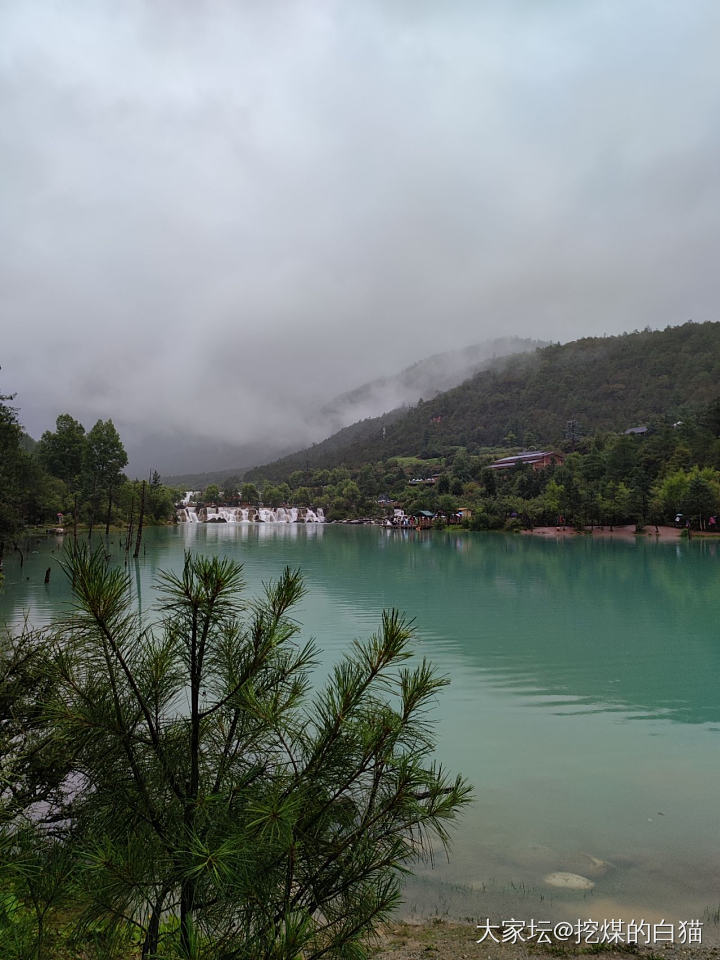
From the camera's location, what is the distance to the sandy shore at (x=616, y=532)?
61.1 metres

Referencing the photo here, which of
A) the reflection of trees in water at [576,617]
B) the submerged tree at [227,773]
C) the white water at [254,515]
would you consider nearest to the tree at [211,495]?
the white water at [254,515]

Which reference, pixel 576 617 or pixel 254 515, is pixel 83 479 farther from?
pixel 254 515

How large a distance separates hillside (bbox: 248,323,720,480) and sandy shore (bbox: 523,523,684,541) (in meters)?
63.8

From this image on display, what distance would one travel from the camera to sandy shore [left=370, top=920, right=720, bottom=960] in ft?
12.3

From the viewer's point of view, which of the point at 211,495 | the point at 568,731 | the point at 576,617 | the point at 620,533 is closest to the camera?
the point at 568,731

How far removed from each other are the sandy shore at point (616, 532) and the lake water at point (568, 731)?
121 ft

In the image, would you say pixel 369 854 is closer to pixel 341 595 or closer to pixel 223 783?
pixel 223 783

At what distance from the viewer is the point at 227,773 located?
191 cm

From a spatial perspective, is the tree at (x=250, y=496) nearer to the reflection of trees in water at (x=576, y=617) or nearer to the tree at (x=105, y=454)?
the tree at (x=105, y=454)

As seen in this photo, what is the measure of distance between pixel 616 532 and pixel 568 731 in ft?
202

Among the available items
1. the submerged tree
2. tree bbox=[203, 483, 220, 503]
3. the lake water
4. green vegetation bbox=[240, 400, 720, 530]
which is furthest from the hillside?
the submerged tree

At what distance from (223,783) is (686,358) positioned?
162942 millimetres

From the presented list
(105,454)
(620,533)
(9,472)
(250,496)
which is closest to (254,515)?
(250,496)

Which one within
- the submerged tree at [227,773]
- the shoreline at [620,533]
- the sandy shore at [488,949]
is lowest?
the shoreline at [620,533]
